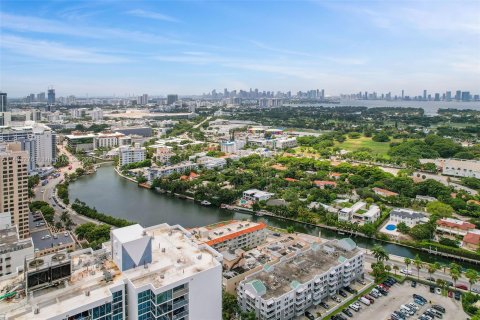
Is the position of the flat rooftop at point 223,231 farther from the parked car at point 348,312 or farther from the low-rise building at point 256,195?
the low-rise building at point 256,195

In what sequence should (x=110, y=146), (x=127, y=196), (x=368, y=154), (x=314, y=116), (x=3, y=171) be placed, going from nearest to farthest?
(x=3, y=171), (x=127, y=196), (x=368, y=154), (x=110, y=146), (x=314, y=116)

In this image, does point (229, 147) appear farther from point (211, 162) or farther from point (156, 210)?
point (156, 210)

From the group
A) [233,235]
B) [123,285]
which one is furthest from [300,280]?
[123,285]

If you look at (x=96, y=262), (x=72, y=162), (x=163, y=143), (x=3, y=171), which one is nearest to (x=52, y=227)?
(x=3, y=171)

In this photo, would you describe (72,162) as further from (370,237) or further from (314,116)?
(314,116)

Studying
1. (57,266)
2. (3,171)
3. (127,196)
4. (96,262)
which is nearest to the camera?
(57,266)

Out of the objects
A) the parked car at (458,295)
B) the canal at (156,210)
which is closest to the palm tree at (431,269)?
the parked car at (458,295)

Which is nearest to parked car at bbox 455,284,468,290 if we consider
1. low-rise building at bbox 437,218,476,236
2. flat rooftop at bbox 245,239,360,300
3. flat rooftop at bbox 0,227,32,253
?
flat rooftop at bbox 245,239,360,300
